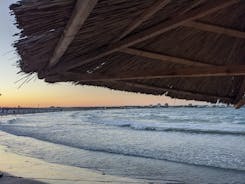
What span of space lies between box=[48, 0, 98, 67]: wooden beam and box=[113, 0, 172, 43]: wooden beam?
1.73ft

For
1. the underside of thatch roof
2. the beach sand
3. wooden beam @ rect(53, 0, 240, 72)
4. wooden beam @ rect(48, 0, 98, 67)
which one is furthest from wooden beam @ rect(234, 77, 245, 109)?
the beach sand

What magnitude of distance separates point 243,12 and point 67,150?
14.8m

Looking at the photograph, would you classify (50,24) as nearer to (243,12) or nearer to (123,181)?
(243,12)

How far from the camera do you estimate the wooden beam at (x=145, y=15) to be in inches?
108

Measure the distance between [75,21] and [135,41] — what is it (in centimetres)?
101

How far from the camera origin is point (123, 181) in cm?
995

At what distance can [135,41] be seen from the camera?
3.42m

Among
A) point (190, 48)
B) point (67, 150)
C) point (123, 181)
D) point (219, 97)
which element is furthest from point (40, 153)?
point (190, 48)

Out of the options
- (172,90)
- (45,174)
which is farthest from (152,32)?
(45,174)

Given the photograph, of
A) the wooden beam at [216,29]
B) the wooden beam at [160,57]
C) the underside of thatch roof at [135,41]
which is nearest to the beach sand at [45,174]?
the underside of thatch roof at [135,41]

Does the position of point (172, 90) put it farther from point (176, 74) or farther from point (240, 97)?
point (176, 74)

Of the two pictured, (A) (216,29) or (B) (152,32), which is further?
(A) (216,29)

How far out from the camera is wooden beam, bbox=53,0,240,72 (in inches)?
115

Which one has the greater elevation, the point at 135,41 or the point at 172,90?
the point at 135,41
